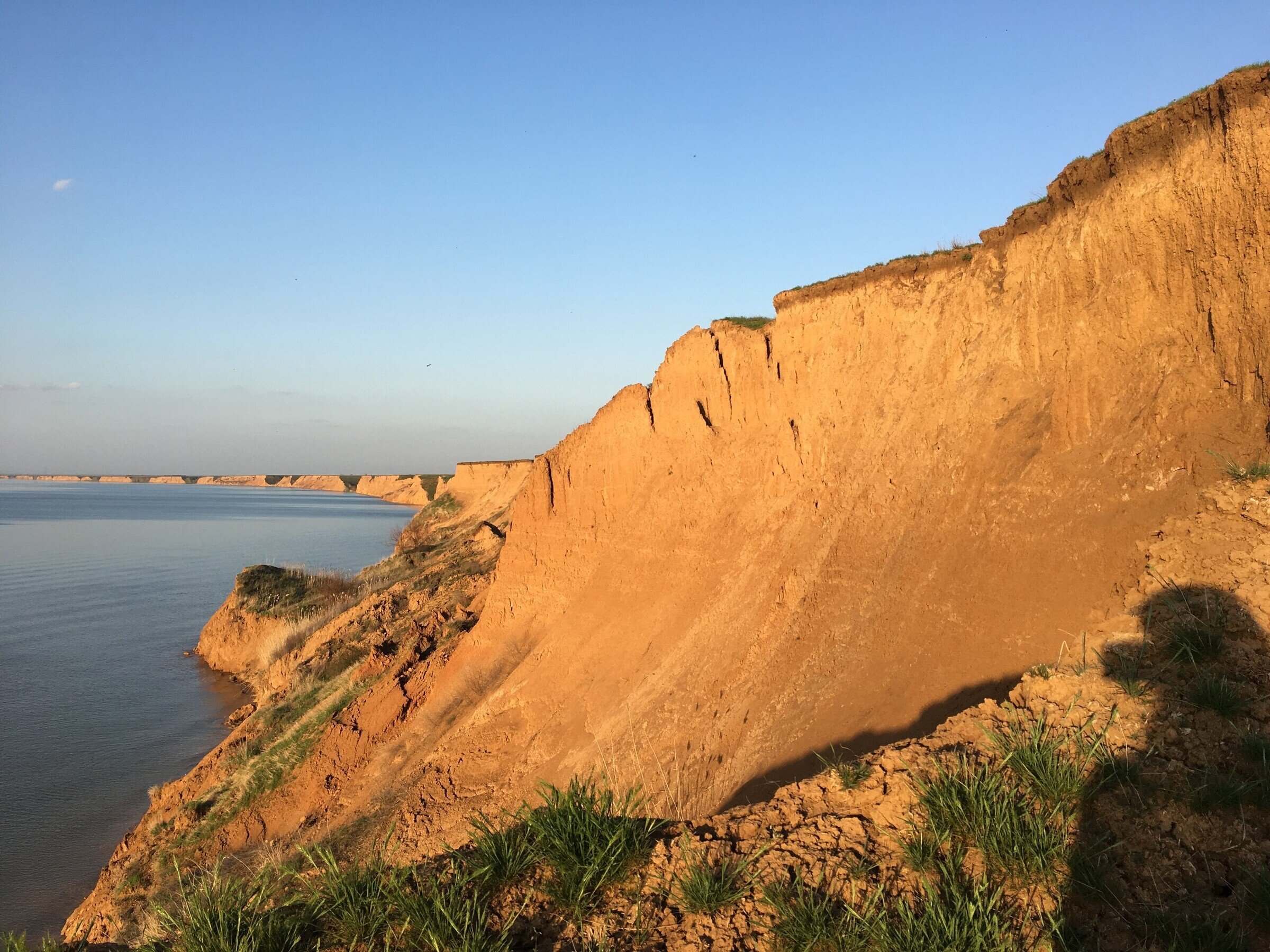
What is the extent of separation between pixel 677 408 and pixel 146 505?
132112 millimetres

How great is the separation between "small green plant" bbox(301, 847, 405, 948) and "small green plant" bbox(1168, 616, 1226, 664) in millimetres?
4783

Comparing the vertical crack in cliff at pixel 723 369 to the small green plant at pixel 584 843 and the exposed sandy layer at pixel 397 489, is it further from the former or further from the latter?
the exposed sandy layer at pixel 397 489

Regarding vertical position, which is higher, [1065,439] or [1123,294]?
[1123,294]

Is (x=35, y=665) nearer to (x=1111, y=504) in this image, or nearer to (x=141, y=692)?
(x=141, y=692)

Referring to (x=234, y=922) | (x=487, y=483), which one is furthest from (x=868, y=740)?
(x=487, y=483)

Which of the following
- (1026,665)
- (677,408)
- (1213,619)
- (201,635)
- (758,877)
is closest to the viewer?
(758,877)

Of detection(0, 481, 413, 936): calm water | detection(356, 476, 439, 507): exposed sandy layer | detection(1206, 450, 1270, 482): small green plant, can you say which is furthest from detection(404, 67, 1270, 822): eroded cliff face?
detection(356, 476, 439, 507): exposed sandy layer

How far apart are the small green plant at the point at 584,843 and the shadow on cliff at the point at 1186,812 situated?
205cm

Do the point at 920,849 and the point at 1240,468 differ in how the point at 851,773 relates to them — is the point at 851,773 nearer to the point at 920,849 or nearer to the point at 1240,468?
the point at 920,849

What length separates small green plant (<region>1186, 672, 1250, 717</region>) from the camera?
425 cm

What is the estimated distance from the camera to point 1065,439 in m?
8.23

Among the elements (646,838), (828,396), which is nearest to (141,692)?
(828,396)

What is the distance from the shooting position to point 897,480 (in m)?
9.93

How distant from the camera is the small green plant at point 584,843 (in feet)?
12.5
